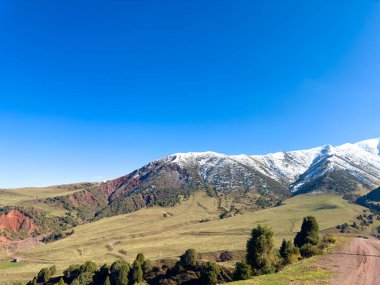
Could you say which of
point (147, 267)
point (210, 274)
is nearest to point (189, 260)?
point (210, 274)

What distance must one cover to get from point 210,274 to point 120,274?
114 feet

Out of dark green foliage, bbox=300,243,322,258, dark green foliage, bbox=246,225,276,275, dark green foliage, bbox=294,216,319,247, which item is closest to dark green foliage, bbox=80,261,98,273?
dark green foliage, bbox=246,225,276,275

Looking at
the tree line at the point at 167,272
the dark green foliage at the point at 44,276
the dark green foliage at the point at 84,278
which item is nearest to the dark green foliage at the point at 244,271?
the tree line at the point at 167,272

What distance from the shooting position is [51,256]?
190 metres

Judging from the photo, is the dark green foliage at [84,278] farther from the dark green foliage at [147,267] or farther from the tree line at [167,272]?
the dark green foliage at [147,267]

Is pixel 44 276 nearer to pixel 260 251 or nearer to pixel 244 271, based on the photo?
pixel 244 271

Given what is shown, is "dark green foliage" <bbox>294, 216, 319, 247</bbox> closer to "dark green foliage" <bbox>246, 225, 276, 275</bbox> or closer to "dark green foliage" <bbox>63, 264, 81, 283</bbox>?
"dark green foliage" <bbox>246, 225, 276, 275</bbox>

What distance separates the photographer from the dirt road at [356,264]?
1292 inches

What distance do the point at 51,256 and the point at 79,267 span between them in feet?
267

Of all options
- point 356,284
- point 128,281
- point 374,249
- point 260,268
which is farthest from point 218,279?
point 356,284

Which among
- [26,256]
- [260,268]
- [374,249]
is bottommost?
[26,256]

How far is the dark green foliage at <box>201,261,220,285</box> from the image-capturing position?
94125 millimetres

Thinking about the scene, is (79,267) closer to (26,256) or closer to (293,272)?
(26,256)

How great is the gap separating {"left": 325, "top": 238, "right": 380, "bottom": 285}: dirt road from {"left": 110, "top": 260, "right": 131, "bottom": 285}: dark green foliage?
79433 millimetres
